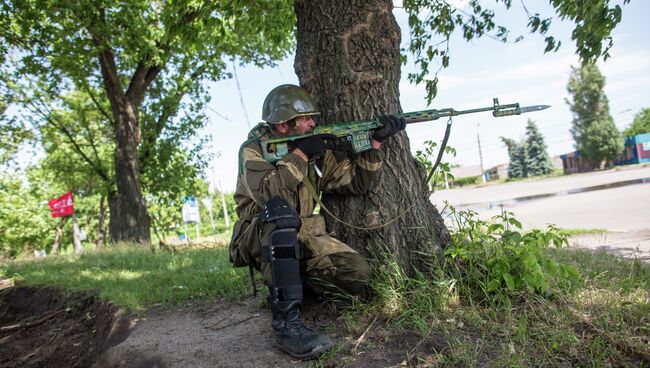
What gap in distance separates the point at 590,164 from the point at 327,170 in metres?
47.4

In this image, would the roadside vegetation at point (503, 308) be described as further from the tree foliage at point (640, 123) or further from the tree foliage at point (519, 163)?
the tree foliage at point (640, 123)

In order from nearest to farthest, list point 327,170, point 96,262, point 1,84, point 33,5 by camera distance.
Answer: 1. point 327,170
2. point 96,262
3. point 33,5
4. point 1,84

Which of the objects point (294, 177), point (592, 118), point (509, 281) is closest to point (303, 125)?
point (294, 177)

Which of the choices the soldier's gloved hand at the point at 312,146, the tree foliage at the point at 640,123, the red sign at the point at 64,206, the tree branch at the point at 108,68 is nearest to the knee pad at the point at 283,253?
the soldier's gloved hand at the point at 312,146

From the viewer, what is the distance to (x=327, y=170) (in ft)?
10.9

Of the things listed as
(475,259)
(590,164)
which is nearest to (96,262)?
(475,259)

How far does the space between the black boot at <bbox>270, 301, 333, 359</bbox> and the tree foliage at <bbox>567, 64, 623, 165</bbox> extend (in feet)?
146

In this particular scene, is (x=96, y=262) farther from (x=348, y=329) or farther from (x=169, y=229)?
(x=169, y=229)

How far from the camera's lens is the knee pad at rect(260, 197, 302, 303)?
2.74m

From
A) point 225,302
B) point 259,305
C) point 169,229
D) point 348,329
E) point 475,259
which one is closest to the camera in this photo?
point 348,329

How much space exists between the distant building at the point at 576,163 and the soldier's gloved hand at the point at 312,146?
46990 millimetres

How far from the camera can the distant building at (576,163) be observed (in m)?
43.3

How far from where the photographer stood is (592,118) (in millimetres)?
41312

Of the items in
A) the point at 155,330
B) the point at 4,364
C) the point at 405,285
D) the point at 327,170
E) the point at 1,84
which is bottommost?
the point at 4,364
